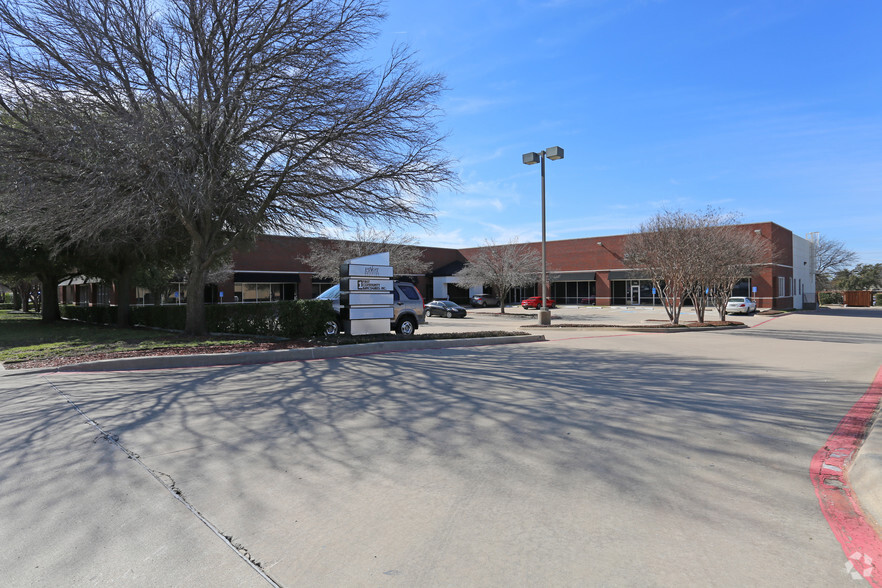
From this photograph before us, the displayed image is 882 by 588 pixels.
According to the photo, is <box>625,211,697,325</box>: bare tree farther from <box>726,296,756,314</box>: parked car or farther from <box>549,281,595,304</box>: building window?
<box>549,281,595,304</box>: building window

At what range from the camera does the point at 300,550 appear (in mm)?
3160

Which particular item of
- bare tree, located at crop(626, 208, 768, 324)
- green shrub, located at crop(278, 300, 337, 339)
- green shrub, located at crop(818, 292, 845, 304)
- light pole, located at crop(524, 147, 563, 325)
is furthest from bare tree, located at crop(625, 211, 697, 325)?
green shrub, located at crop(818, 292, 845, 304)

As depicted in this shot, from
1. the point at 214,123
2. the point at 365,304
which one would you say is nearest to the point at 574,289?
the point at 365,304

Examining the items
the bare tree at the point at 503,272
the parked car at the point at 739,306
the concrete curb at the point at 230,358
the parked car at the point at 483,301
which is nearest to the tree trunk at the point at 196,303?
the concrete curb at the point at 230,358

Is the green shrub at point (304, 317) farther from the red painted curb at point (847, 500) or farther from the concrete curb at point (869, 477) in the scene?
the concrete curb at point (869, 477)

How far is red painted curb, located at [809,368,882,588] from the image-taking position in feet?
10.0

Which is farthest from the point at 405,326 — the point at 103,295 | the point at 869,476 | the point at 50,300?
the point at 103,295

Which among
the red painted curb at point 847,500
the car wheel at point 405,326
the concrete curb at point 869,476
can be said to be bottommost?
the red painted curb at point 847,500

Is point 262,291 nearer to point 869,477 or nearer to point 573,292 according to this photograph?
point 573,292

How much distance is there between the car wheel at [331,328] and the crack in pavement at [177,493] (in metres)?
7.98

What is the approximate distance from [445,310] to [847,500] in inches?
1206

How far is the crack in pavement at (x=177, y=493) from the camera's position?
299cm

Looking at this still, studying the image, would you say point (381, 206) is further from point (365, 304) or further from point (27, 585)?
point (27, 585)

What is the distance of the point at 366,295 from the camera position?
14672 mm
